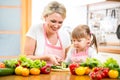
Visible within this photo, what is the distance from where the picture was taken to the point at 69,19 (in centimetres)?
337

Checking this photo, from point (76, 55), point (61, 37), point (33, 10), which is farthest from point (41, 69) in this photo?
point (33, 10)

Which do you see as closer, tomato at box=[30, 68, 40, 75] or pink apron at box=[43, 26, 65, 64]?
tomato at box=[30, 68, 40, 75]

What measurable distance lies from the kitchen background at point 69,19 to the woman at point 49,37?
1.92 feet

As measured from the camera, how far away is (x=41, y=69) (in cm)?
153

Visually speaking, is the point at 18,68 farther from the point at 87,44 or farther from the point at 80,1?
the point at 80,1

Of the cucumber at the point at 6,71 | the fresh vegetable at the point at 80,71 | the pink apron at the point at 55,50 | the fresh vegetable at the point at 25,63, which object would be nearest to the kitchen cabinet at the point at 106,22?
the pink apron at the point at 55,50

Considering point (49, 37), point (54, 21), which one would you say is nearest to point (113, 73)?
point (54, 21)

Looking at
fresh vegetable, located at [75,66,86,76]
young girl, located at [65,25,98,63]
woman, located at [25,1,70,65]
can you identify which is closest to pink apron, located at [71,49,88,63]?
young girl, located at [65,25,98,63]

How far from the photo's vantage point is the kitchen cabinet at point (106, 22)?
247 cm

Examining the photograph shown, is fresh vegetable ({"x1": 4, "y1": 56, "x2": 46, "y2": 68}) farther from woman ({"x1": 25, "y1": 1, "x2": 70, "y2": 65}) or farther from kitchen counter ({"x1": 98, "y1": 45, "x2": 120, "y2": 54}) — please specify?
kitchen counter ({"x1": 98, "y1": 45, "x2": 120, "y2": 54})

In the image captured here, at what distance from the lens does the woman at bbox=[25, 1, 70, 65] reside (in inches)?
78.3

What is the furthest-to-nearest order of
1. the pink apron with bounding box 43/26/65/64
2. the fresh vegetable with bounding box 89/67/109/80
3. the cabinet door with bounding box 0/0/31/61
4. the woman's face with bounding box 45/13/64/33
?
the cabinet door with bounding box 0/0/31/61
the pink apron with bounding box 43/26/65/64
the woman's face with bounding box 45/13/64/33
the fresh vegetable with bounding box 89/67/109/80

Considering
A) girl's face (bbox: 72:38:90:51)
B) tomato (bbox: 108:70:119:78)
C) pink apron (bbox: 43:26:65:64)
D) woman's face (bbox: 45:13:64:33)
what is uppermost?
woman's face (bbox: 45:13:64:33)

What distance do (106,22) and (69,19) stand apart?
0.86 metres
